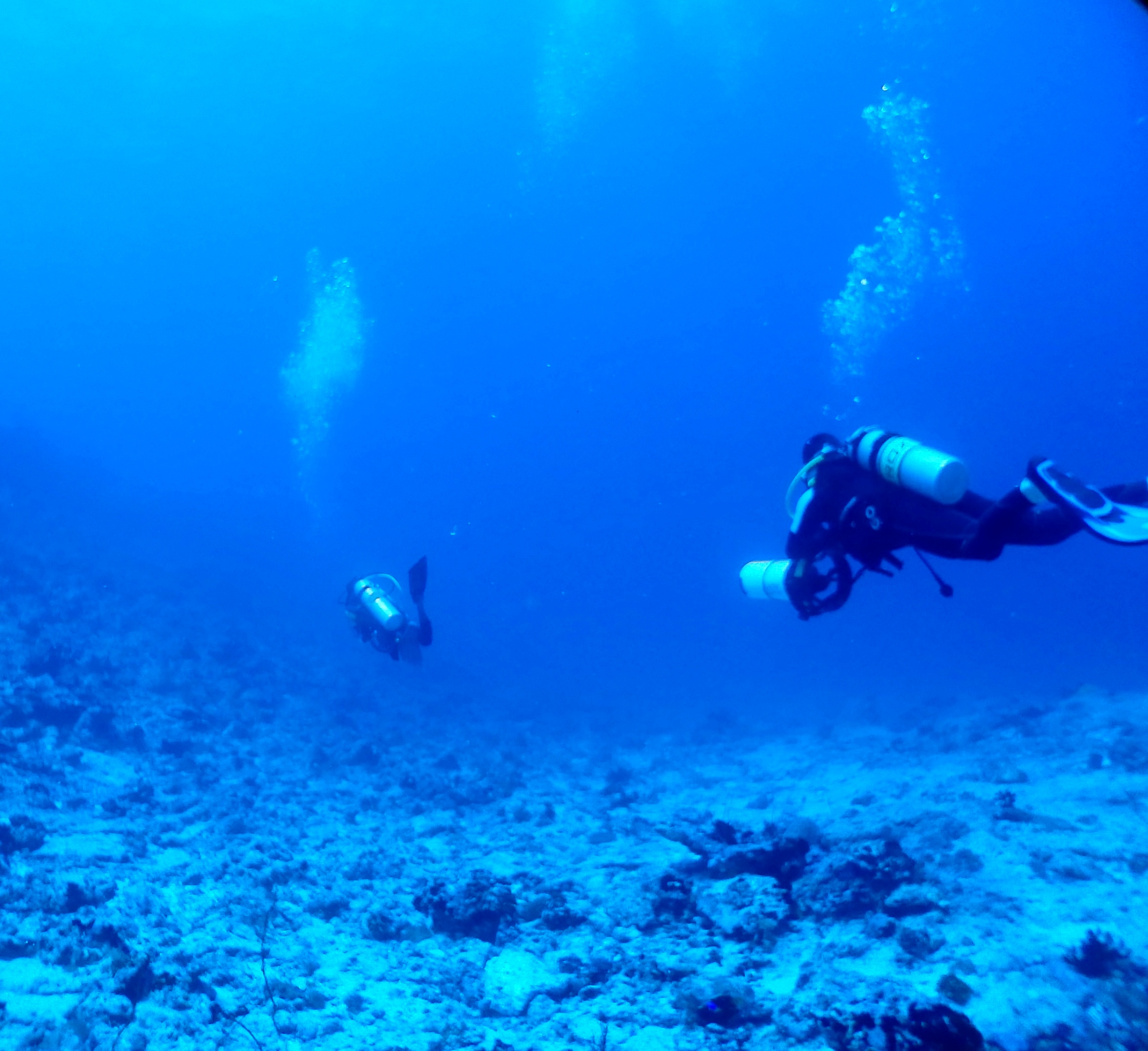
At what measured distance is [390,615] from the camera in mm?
11961

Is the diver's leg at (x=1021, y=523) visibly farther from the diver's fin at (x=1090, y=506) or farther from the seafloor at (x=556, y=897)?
the seafloor at (x=556, y=897)

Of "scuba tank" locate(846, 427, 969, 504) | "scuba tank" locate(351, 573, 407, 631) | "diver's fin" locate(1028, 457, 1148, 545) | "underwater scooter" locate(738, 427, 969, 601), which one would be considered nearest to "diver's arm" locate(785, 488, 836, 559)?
"underwater scooter" locate(738, 427, 969, 601)

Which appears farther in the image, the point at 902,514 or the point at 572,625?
the point at 572,625

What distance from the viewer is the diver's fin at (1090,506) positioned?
3.88m

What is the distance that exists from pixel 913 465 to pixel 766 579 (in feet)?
5.92

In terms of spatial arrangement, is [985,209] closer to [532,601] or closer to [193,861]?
[532,601]

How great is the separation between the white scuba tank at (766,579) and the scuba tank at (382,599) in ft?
23.4

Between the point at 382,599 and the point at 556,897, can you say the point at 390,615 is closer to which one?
the point at 382,599

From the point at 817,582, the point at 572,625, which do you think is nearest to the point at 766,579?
the point at 817,582

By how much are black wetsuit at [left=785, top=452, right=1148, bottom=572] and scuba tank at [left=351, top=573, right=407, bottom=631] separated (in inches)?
314

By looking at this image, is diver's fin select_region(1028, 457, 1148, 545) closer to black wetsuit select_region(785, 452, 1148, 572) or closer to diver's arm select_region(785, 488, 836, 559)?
black wetsuit select_region(785, 452, 1148, 572)

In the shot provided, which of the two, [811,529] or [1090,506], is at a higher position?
[811,529]

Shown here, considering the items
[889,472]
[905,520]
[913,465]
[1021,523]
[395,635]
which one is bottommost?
[1021,523]

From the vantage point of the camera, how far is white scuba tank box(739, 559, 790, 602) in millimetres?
5988
